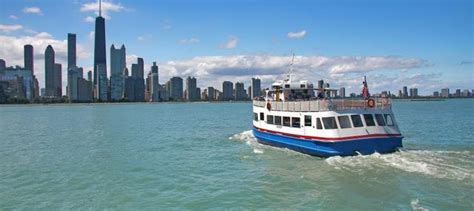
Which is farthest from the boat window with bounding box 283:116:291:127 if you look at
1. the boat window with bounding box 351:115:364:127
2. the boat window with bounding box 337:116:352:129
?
the boat window with bounding box 351:115:364:127

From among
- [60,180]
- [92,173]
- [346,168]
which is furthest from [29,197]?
[346,168]

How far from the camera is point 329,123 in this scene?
98.0ft

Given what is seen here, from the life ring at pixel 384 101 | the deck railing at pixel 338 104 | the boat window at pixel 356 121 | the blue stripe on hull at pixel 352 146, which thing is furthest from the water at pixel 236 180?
the life ring at pixel 384 101

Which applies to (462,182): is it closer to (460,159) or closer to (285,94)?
(460,159)

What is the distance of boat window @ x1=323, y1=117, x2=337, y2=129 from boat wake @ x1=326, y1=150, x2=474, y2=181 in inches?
88.4

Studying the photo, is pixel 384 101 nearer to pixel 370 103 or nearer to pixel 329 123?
pixel 370 103

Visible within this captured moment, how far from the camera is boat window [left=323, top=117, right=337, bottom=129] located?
29.6 meters

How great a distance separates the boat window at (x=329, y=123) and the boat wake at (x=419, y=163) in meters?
2.25

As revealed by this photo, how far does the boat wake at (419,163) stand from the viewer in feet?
77.3

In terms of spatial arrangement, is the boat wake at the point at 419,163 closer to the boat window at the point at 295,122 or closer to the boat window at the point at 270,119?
the boat window at the point at 295,122

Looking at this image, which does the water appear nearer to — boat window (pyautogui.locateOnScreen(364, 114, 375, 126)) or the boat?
the boat

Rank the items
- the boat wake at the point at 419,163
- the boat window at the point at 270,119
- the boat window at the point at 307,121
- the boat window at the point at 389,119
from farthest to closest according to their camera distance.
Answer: the boat window at the point at 270,119
the boat window at the point at 307,121
the boat window at the point at 389,119
the boat wake at the point at 419,163

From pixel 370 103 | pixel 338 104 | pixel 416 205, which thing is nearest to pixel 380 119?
pixel 370 103

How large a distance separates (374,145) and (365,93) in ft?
14.6
